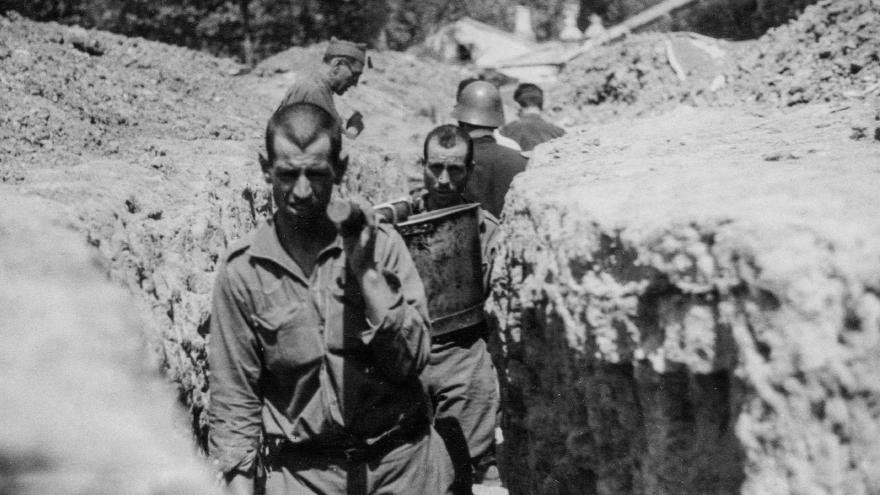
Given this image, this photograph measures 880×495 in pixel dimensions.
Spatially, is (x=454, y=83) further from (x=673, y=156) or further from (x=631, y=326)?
(x=631, y=326)

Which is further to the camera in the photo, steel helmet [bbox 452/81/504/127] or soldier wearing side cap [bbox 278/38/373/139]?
soldier wearing side cap [bbox 278/38/373/139]

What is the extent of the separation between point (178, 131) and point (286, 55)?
9413 mm

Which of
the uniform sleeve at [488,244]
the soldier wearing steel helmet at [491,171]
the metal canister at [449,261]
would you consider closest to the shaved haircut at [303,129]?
the metal canister at [449,261]

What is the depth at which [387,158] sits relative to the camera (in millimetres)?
8758

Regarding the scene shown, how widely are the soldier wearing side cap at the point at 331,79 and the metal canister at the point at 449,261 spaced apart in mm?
2604

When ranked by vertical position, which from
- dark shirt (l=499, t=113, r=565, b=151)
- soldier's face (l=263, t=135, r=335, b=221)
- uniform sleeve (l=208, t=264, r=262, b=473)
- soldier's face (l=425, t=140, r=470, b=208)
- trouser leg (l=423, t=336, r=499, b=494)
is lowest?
trouser leg (l=423, t=336, r=499, b=494)

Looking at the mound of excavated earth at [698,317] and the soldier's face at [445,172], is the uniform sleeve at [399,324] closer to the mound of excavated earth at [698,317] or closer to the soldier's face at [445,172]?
the mound of excavated earth at [698,317]

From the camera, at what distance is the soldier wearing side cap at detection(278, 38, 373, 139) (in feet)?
21.2

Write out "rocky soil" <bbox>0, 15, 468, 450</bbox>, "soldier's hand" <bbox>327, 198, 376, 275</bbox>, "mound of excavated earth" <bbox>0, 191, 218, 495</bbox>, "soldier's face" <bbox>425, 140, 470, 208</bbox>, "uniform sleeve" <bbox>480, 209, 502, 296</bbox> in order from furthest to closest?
"soldier's face" <bbox>425, 140, 470, 208</bbox> → "uniform sleeve" <bbox>480, 209, 502, 296</bbox> → "rocky soil" <bbox>0, 15, 468, 450</bbox> → "soldier's hand" <bbox>327, 198, 376, 275</bbox> → "mound of excavated earth" <bbox>0, 191, 218, 495</bbox>

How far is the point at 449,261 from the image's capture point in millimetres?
3816

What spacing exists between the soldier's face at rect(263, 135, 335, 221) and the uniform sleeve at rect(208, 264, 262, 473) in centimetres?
32

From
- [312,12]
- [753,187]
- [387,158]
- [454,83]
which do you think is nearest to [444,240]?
[753,187]

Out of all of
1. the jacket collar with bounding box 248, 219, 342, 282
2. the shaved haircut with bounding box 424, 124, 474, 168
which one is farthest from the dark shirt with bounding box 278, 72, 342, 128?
the jacket collar with bounding box 248, 219, 342, 282

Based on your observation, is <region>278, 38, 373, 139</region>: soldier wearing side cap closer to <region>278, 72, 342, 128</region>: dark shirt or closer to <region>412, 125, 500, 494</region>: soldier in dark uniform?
<region>278, 72, 342, 128</region>: dark shirt
